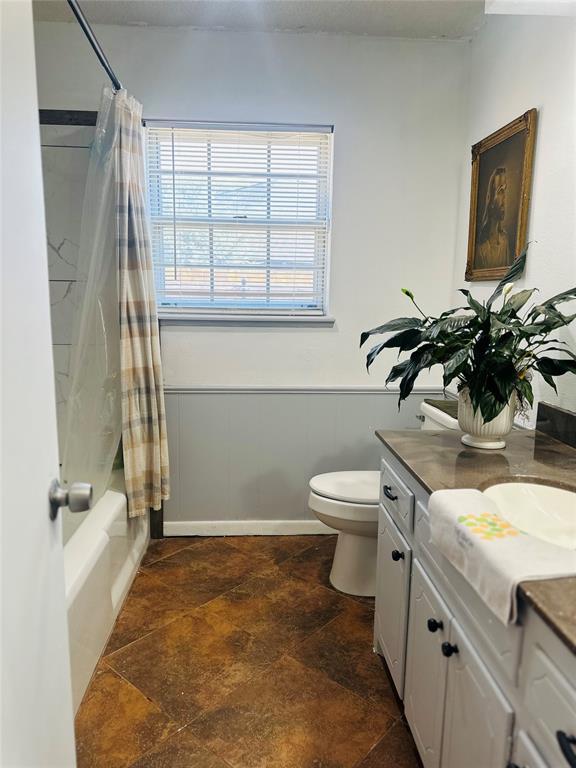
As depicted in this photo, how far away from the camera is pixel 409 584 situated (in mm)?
1410

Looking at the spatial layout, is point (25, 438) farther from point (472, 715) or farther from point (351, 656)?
point (351, 656)

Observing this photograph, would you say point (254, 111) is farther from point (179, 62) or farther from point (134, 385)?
point (134, 385)

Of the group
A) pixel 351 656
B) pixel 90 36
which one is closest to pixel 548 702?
pixel 351 656

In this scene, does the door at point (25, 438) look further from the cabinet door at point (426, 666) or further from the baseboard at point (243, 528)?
the baseboard at point (243, 528)

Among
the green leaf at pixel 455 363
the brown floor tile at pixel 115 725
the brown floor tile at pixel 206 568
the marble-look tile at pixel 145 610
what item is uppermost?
the green leaf at pixel 455 363

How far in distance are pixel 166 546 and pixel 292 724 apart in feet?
4.19

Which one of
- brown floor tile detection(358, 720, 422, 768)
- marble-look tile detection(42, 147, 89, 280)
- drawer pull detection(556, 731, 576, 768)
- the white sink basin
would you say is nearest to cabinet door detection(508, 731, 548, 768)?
drawer pull detection(556, 731, 576, 768)

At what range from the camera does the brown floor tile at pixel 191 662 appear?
1593mm

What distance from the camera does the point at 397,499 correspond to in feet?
5.02

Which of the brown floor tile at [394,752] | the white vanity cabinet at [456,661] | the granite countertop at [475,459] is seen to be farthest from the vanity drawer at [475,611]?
the brown floor tile at [394,752]

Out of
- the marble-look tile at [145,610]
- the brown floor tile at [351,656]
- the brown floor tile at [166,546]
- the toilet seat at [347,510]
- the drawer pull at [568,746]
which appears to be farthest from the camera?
the brown floor tile at [166,546]

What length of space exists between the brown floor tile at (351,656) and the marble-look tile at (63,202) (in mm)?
1796

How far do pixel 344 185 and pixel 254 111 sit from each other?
0.57 metres

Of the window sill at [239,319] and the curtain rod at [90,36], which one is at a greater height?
the curtain rod at [90,36]
